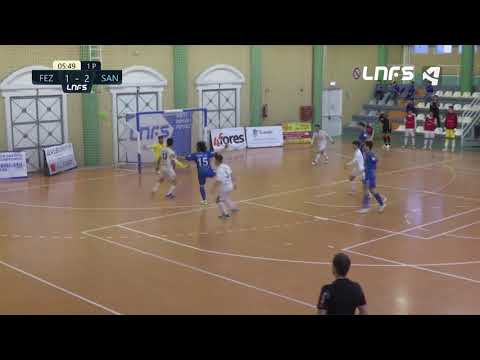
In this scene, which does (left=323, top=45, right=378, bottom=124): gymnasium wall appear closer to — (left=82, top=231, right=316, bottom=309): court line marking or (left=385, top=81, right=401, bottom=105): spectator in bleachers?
(left=385, top=81, right=401, bottom=105): spectator in bleachers

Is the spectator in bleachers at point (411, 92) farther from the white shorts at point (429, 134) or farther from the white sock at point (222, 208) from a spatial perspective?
the white sock at point (222, 208)

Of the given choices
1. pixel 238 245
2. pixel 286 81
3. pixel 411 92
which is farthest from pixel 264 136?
pixel 238 245

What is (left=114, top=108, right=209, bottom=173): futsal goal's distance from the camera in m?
29.1

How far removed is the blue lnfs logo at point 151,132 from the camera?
95.8 feet

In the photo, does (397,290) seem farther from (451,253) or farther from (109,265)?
(109,265)

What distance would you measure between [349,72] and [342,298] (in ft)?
118

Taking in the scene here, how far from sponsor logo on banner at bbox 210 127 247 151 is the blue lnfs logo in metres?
3.75

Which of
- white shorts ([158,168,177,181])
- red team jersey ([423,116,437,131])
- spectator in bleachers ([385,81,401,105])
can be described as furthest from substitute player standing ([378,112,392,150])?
white shorts ([158,168,177,181])

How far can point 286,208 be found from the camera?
2086 cm

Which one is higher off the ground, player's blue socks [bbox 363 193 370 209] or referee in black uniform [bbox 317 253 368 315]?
referee in black uniform [bbox 317 253 368 315]

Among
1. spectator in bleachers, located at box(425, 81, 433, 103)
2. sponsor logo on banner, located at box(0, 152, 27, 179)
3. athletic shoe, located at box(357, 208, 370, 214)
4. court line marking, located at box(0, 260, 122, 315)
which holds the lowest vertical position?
court line marking, located at box(0, 260, 122, 315)

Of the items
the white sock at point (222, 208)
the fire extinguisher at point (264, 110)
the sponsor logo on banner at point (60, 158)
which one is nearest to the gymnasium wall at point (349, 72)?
the fire extinguisher at point (264, 110)

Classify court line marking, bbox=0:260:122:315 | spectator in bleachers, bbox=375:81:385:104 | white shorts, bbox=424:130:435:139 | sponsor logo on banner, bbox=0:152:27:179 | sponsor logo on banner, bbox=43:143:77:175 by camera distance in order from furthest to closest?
1. spectator in bleachers, bbox=375:81:385:104
2. white shorts, bbox=424:130:435:139
3. sponsor logo on banner, bbox=43:143:77:175
4. sponsor logo on banner, bbox=0:152:27:179
5. court line marking, bbox=0:260:122:315
